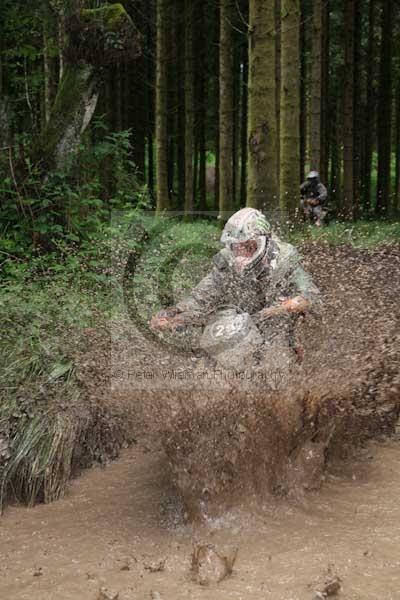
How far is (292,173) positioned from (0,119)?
169 inches

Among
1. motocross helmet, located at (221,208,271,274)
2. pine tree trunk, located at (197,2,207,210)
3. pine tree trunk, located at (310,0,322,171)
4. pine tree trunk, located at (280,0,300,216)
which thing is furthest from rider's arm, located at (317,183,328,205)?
motocross helmet, located at (221,208,271,274)

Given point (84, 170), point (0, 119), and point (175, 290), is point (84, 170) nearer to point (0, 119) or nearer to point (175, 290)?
point (0, 119)

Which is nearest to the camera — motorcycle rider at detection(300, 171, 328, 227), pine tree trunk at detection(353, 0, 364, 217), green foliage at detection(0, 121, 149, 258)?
green foliage at detection(0, 121, 149, 258)

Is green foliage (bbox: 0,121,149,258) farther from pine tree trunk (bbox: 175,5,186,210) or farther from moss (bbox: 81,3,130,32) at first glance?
pine tree trunk (bbox: 175,5,186,210)

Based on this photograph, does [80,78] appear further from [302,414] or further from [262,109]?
[302,414]

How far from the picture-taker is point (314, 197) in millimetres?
15758

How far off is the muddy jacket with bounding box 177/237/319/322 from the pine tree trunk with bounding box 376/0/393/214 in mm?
17016

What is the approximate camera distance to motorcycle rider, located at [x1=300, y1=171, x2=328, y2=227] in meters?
15.5

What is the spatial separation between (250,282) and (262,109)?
412cm

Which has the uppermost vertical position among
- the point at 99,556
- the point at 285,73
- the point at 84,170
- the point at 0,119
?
the point at 285,73

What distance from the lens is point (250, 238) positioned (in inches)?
207

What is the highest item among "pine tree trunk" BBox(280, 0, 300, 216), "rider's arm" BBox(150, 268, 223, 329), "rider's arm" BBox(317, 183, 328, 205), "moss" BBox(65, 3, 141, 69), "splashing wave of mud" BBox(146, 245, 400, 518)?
"moss" BBox(65, 3, 141, 69)

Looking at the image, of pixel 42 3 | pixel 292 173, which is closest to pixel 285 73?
pixel 292 173

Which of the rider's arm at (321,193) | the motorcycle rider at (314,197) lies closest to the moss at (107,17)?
the motorcycle rider at (314,197)
